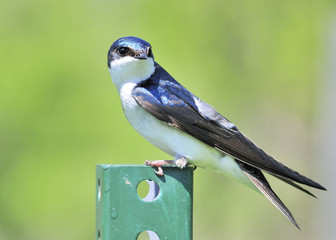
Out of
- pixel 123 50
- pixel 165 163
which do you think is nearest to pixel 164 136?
pixel 165 163

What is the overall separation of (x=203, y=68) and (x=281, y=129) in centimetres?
104

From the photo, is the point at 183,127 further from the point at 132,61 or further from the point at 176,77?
the point at 176,77

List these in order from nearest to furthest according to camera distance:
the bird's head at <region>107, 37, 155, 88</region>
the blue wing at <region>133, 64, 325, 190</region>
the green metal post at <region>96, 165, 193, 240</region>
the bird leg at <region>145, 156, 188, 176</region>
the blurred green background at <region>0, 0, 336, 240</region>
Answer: the green metal post at <region>96, 165, 193, 240</region>, the bird leg at <region>145, 156, 188, 176</region>, the blue wing at <region>133, 64, 325, 190</region>, the bird's head at <region>107, 37, 155, 88</region>, the blurred green background at <region>0, 0, 336, 240</region>

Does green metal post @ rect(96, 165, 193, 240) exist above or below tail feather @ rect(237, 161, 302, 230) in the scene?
below

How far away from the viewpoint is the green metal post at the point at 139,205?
2658 mm

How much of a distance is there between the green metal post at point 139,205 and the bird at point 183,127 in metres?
0.38

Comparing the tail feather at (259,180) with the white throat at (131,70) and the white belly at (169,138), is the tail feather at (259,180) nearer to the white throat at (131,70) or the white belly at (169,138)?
the white belly at (169,138)

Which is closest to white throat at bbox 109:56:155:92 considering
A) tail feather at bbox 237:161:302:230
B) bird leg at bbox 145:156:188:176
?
bird leg at bbox 145:156:188:176

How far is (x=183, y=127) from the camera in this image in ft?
10.7

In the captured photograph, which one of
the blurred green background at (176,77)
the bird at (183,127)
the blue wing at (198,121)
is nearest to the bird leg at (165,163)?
the bird at (183,127)

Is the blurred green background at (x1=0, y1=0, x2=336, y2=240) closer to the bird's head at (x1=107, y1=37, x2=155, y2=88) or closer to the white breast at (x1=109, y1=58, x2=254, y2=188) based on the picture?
the white breast at (x1=109, y1=58, x2=254, y2=188)

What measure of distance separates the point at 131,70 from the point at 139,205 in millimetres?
885

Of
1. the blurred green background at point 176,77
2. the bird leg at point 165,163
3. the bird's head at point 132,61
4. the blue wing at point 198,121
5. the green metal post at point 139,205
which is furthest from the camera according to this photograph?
the blurred green background at point 176,77

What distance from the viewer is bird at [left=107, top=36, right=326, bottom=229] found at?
10.6 feet
